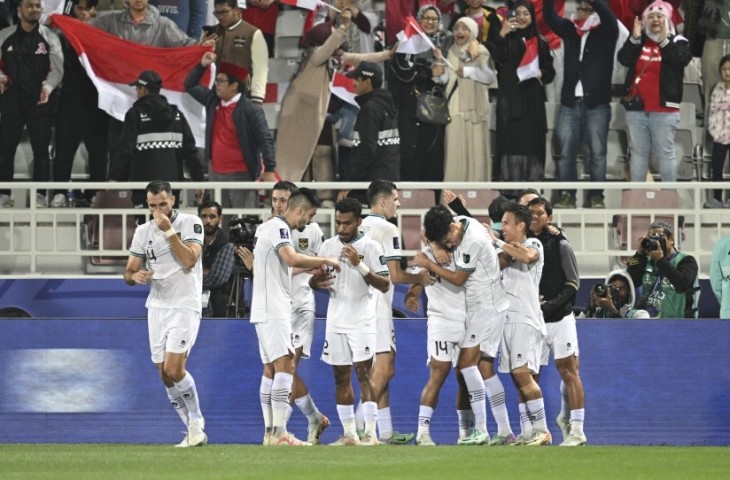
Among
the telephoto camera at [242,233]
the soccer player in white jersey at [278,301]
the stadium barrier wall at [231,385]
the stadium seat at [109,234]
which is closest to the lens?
the soccer player in white jersey at [278,301]

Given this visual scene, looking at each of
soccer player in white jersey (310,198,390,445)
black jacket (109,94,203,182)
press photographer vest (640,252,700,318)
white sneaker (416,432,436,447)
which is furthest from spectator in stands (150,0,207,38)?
white sneaker (416,432,436,447)

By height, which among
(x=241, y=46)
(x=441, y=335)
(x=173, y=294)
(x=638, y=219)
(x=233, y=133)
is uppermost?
(x=241, y=46)

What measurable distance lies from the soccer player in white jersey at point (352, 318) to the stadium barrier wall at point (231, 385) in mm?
1830

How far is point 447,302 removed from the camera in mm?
14203

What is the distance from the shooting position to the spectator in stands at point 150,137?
17.5 m

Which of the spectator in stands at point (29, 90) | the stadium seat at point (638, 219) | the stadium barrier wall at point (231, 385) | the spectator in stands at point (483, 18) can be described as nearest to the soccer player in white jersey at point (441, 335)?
the stadium barrier wall at point (231, 385)

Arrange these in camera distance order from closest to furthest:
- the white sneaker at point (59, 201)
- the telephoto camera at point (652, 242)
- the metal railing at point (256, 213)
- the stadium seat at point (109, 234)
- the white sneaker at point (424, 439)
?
the white sneaker at point (424, 439), the telephoto camera at point (652, 242), the metal railing at point (256, 213), the stadium seat at point (109, 234), the white sneaker at point (59, 201)

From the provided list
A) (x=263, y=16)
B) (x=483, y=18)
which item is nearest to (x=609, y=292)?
(x=483, y=18)

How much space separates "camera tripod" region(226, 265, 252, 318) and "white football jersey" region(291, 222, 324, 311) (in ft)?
4.60

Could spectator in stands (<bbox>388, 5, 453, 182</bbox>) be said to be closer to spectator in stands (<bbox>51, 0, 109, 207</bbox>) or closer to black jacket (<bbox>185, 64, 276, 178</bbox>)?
black jacket (<bbox>185, 64, 276, 178</bbox>)

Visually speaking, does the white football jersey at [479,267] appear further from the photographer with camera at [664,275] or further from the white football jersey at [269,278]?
the photographer with camera at [664,275]

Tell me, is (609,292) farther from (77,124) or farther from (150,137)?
(77,124)

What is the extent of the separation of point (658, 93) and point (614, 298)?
10.5ft

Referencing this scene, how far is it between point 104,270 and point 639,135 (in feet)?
20.4
